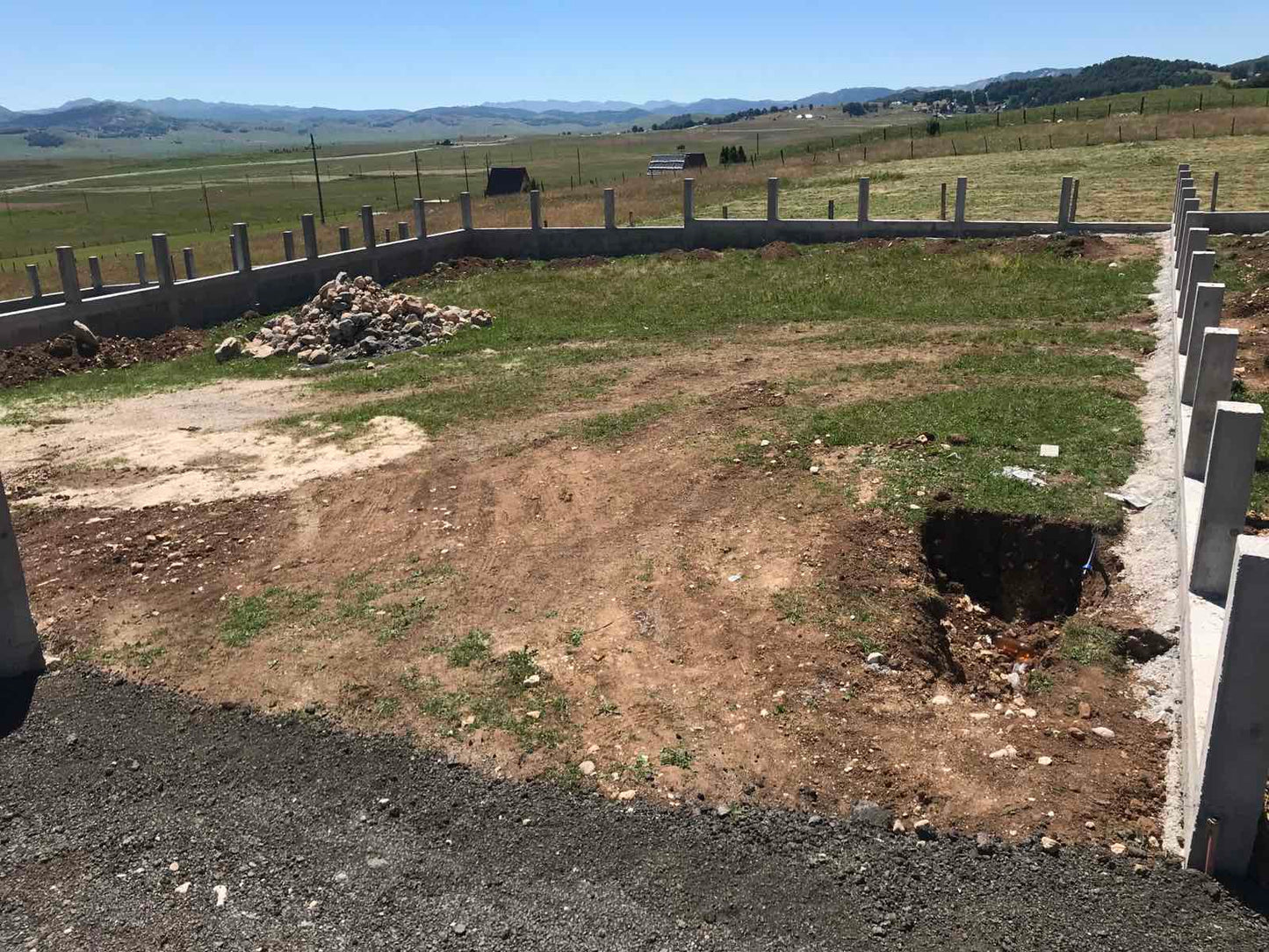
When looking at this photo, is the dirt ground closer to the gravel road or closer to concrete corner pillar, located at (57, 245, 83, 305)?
the gravel road

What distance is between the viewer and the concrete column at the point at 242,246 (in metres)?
21.7

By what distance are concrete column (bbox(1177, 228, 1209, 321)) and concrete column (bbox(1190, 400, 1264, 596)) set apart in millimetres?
6497

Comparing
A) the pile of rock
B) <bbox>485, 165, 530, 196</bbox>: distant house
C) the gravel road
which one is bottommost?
the gravel road

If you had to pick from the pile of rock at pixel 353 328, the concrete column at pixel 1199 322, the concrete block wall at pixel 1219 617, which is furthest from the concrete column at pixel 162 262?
the concrete block wall at pixel 1219 617

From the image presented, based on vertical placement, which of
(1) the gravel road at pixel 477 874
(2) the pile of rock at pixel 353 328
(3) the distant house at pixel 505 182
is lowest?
(1) the gravel road at pixel 477 874

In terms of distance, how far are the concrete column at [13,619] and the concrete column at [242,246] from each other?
15.9 metres

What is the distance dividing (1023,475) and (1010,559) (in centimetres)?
115

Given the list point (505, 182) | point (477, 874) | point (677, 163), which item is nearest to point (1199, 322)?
point (477, 874)

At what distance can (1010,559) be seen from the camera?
8508mm

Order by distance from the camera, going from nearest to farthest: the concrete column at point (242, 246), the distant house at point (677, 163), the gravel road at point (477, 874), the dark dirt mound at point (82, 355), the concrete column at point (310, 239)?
the gravel road at point (477, 874) < the dark dirt mound at point (82, 355) < the concrete column at point (242, 246) < the concrete column at point (310, 239) < the distant house at point (677, 163)

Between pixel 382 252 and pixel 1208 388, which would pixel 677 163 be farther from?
pixel 1208 388

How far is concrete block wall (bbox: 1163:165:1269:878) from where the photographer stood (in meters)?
4.46

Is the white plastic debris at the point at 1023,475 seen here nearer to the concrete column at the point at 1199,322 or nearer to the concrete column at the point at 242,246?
the concrete column at the point at 1199,322

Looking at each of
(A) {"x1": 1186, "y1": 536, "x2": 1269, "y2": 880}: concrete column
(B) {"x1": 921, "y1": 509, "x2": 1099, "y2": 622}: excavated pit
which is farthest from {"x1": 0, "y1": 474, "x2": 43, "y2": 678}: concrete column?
(A) {"x1": 1186, "y1": 536, "x2": 1269, "y2": 880}: concrete column
